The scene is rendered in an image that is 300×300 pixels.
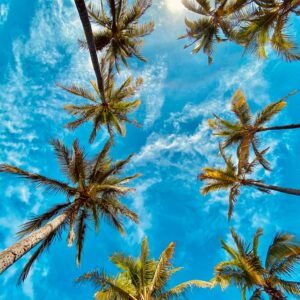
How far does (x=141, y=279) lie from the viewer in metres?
12.5

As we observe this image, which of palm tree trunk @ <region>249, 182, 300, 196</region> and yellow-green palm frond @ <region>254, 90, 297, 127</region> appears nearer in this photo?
palm tree trunk @ <region>249, 182, 300, 196</region>

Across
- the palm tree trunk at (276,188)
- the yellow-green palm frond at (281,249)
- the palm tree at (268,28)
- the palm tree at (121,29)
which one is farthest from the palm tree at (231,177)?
the palm tree at (121,29)

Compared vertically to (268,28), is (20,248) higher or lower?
lower

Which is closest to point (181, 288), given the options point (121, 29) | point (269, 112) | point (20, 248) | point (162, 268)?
point (162, 268)

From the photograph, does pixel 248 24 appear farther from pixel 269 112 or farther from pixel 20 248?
pixel 20 248

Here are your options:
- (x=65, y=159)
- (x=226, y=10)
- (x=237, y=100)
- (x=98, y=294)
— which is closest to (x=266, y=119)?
(x=237, y=100)

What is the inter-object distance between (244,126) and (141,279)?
10516mm

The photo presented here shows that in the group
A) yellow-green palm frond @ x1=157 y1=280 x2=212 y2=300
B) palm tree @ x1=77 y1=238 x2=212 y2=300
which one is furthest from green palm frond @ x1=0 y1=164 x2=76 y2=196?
yellow-green palm frond @ x1=157 y1=280 x2=212 y2=300

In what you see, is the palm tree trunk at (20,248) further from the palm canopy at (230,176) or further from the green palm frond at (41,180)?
the palm canopy at (230,176)

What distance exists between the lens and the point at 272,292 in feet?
39.4

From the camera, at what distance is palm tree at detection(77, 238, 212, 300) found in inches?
427

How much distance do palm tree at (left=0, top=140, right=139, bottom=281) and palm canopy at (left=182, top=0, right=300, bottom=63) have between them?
Result: 29.0ft

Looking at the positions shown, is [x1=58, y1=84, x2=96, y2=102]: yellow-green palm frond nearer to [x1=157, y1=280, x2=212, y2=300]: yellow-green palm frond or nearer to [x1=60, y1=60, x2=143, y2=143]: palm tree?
[x1=60, y1=60, x2=143, y2=143]: palm tree

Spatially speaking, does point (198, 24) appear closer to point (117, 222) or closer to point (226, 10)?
point (226, 10)
